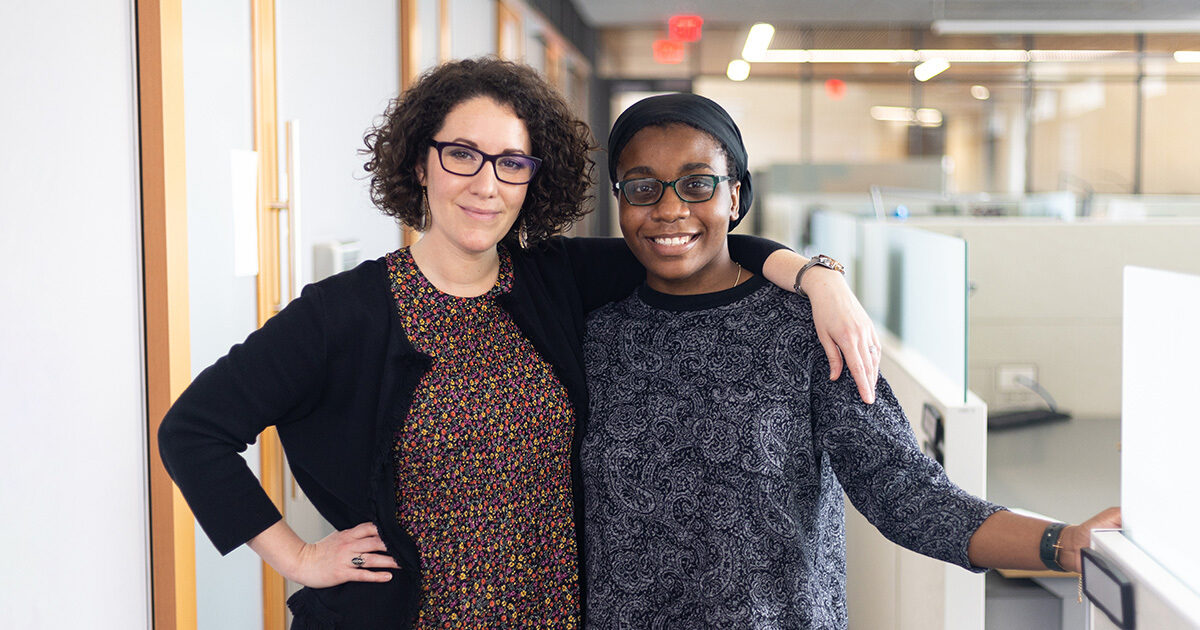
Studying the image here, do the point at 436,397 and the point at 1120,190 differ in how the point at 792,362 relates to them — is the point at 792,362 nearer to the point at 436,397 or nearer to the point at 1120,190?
the point at 436,397

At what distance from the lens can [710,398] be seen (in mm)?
1238

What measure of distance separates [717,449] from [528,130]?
1.64 feet

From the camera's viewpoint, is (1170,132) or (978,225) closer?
→ (978,225)

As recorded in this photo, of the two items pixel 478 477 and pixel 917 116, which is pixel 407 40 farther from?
pixel 917 116

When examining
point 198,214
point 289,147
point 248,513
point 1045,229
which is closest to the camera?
point 248,513

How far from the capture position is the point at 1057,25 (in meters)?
6.55

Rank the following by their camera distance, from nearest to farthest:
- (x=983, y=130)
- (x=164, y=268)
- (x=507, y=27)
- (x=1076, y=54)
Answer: (x=164, y=268), (x=507, y=27), (x=1076, y=54), (x=983, y=130)

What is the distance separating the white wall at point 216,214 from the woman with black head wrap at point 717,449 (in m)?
0.90

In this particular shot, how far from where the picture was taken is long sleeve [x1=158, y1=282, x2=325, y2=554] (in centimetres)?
116

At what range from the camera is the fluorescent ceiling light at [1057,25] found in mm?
5059

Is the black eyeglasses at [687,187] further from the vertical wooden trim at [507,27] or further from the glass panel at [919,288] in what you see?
the vertical wooden trim at [507,27]

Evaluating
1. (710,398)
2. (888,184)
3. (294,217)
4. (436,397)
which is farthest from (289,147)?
(888,184)

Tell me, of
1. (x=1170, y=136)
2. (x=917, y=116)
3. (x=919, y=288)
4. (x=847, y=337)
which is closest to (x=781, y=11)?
(x=917, y=116)

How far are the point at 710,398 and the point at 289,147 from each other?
1.21m
